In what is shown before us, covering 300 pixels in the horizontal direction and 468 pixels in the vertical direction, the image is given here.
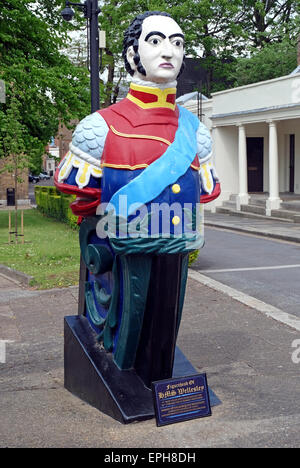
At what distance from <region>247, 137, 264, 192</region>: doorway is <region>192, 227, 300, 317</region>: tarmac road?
34.3 ft

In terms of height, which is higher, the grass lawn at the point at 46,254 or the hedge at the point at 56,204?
the hedge at the point at 56,204

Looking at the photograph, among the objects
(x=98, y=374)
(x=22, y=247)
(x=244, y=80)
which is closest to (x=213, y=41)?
(x=244, y=80)

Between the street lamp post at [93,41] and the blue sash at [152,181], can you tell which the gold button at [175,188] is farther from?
the street lamp post at [93,41]

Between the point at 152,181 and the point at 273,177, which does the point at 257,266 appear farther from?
the point at 273,177

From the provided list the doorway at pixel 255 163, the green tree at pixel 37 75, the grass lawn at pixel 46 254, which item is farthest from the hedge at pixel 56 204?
the doorway at pixel 255 163

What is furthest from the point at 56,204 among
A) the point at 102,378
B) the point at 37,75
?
the point at 102,378

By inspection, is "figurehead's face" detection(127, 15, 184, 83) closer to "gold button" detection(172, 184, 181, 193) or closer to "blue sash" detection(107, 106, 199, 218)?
"blue sash" detection(107, 106, 199, 218)

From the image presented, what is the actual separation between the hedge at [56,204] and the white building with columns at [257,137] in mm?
7715

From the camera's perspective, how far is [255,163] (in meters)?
27.6

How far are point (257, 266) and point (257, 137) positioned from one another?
53.7ft

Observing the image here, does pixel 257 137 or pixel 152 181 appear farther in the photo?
pixel 257 137

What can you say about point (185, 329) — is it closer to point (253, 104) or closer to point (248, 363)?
point (248, 363)

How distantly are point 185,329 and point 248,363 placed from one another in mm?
1456

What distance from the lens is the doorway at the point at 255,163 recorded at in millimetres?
27312
